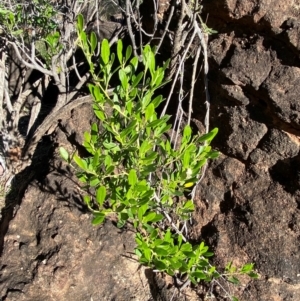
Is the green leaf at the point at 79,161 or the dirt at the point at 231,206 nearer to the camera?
the green leaf at the point at 79,161

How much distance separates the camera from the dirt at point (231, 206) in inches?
74.1

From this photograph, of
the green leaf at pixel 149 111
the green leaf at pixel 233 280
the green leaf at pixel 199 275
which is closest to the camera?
the green leaf at pixel 149 111

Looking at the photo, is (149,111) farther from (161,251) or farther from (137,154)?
(161,251)

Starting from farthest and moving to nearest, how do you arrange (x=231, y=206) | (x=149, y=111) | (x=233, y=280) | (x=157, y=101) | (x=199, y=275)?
(x=231, y=206)
(x=233, y=280)
(x=199, y=275)
(x=157, y=101)
(x=149, y=111)

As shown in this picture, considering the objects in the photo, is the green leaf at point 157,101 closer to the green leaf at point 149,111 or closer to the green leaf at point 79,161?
the green leaf at point 149,111

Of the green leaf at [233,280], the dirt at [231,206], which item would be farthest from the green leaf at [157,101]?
the green leaf at [233,280]

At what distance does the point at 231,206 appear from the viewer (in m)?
2.10

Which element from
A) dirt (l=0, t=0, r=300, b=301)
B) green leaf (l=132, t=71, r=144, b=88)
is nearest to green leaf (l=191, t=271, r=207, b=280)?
dirt (l=0, t=0, r=300, b=301)

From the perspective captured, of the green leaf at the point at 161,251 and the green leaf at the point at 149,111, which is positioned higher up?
the green leaf at the point at 149,111

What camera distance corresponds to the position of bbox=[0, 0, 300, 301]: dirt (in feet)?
6.17

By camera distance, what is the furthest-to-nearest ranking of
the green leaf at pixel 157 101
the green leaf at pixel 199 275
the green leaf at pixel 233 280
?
the green leaf at pixel 233 280
the green leaf at pixel 199 275
the green leaf at pixel 157 101

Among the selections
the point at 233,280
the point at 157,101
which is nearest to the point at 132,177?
the point at 157,101

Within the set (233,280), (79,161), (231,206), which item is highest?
(79,161)

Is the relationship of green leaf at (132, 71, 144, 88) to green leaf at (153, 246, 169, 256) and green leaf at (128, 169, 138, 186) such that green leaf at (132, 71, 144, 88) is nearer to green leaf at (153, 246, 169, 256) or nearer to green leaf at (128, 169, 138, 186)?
green leaf at (128, 169, 138, 186)
